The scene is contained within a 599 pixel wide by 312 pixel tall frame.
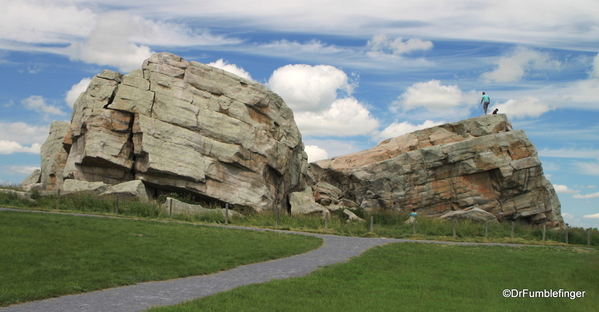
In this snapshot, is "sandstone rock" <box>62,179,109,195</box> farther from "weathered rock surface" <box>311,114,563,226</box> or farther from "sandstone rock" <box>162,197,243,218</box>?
"weathered rock surface" <box>311,114,563,226</box>

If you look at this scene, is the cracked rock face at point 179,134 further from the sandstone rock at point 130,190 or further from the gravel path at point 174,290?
the gravel path at point 174,290

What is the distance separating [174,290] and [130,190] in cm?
2117

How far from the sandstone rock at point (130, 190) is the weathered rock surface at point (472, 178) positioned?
23.3 m

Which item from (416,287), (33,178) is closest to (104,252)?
(416,287)

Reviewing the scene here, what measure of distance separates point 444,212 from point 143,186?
2813 cm

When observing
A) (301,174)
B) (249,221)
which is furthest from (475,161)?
(249,221)

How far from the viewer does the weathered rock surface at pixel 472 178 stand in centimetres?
4572

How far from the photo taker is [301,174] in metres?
44.2

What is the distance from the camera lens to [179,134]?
34.0 m

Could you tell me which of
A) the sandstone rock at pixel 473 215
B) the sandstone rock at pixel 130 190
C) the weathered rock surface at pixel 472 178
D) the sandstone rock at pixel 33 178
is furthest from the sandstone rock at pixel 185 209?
the sandstone rock at pixel 33 178

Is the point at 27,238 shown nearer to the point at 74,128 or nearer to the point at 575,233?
the point at 74,128

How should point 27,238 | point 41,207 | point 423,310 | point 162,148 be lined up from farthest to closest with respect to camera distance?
point 162,148
point 41,207
point 27,238
point 423,310

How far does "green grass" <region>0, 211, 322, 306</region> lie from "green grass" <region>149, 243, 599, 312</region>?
2829 millimetres

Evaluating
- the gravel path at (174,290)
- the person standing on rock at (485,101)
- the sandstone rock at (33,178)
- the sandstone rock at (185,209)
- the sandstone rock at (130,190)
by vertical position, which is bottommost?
the gravel path at (174,290)
